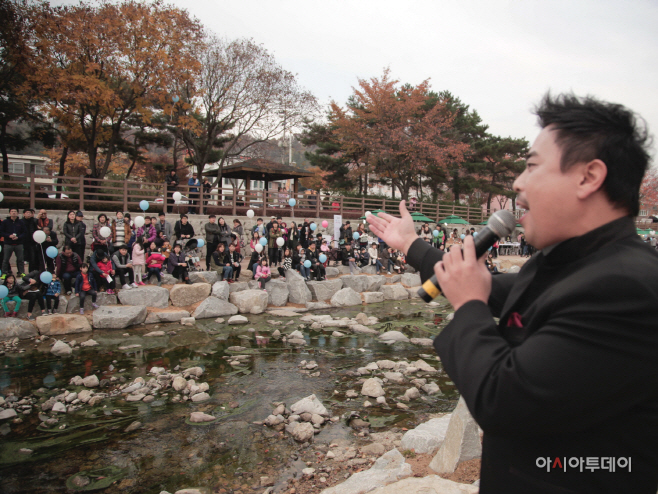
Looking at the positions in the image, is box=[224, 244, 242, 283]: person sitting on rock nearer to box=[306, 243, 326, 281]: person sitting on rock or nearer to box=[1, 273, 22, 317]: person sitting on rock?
box=[306, 243, 326, 281]: person sitting on rock

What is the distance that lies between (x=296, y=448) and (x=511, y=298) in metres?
3.65

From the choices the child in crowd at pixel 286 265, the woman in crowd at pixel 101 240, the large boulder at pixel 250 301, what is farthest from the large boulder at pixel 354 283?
the woman in crowd at pixel 101 240

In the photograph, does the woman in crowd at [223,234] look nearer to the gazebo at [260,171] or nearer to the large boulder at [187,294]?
the large boulder at [187,294]

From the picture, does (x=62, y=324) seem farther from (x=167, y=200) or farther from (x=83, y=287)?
(x=167, y=200)

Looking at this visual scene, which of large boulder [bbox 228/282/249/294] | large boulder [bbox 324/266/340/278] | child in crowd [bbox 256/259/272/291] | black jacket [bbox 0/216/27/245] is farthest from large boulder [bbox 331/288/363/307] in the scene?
black jacket [bbox 0/216/27/245]

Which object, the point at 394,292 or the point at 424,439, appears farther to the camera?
the point at 394,292

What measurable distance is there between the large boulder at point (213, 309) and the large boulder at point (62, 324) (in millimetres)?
2228

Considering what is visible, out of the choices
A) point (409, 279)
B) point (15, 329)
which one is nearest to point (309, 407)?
point (15, 329)

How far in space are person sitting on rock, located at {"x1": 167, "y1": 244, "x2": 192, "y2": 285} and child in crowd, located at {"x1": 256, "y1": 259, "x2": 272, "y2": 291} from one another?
177 centimetres

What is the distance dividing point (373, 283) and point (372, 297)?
0.82m

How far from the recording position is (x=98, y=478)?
3699 mm

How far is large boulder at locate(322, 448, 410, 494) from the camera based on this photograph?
2.87 m

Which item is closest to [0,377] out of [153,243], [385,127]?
[153,243]

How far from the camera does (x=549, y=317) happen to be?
34.3 inches
